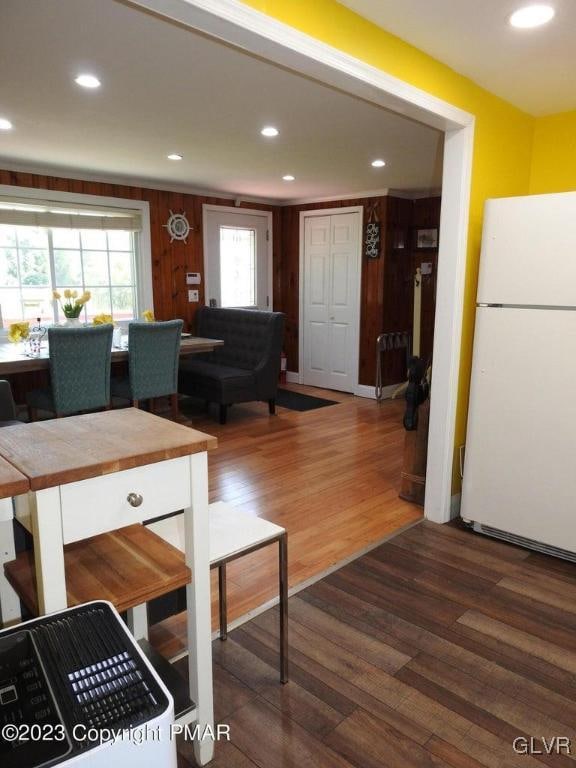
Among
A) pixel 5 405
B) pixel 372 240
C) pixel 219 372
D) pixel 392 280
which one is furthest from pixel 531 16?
pixel 392 280

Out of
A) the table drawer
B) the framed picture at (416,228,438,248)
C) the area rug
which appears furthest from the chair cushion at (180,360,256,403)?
the table drawer

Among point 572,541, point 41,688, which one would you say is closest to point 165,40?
point 41,688

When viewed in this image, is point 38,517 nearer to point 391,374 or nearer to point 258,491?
point 258,491

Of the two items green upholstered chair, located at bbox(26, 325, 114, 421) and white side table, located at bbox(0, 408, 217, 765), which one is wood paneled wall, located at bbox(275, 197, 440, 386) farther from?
white side table, located at bbox(0, 408, 217, 765)

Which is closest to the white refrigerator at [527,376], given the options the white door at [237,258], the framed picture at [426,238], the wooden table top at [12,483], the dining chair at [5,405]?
the wooden table top at [12,483]

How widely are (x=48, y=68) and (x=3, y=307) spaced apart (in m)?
2.86

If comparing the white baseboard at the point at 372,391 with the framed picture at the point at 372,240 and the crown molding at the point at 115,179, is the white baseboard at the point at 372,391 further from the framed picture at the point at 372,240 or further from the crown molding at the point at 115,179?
the crown molding at the point at 115,179

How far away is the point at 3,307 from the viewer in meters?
4.83

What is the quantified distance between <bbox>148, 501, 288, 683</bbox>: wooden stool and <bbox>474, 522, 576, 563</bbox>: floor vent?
4.91ft

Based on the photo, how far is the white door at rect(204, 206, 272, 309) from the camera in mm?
6152

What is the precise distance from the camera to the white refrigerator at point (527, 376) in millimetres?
2455

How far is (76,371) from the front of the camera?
13.0 ft

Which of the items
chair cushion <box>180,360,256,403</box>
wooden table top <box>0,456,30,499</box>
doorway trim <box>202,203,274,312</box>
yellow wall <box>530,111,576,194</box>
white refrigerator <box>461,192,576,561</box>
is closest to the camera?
wooden table top <box>0,456,30,499</box>

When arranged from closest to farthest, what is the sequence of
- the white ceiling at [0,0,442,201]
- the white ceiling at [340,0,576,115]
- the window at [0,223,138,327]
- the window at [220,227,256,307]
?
the white ceiling at [340,0,576,115] → the white ceiling at [0,0,442,201] → the window at [0,223,138,327] → the window at [220,227,256,307]
